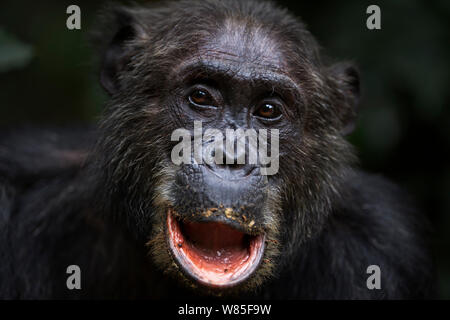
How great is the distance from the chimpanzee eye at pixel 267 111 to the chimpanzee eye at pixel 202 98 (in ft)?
1.23

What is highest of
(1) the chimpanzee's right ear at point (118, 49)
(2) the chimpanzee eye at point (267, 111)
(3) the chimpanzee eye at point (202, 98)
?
(1) the chimpanzee's right ear at point (118, 49)

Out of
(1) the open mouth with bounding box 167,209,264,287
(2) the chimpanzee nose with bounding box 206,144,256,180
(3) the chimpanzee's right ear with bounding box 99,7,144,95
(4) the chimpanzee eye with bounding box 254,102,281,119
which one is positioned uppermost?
(3) the chimpanzee's right ear with bounding box 99,7,144,95

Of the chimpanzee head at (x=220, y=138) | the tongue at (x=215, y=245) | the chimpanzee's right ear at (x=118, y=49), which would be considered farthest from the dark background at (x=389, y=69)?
the tongue at (x=215, y=245)

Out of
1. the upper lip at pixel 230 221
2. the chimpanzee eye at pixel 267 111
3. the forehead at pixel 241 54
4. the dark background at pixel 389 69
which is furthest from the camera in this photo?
the dark background at pixel 389 69

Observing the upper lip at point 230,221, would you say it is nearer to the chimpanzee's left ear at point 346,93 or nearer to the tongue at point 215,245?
the tongue at point 215,245

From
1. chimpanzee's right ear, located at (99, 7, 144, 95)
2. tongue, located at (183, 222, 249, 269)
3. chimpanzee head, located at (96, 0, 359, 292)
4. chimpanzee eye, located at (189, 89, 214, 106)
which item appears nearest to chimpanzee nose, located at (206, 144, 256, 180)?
chimpanzee head, located at (96, 0, 359, 292)

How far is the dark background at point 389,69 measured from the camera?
7309 millimetres

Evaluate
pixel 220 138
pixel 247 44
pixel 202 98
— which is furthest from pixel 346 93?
pixel 220 138

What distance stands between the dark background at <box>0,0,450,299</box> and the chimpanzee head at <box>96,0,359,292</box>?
1.24m

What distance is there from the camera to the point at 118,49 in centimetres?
525

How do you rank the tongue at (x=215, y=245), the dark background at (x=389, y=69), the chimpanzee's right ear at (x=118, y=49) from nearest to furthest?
the tongue at (x=215, y=245) → the chimpanzee's right ear at (x=118, y=49) → the dark background at (x=389, y=69)

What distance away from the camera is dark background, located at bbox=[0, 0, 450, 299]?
731cm

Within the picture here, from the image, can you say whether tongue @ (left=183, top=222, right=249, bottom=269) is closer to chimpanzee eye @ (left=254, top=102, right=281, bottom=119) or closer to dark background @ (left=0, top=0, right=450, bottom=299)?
chimpanzee eye @ (left=254, top=102, right=281, bottom=119)

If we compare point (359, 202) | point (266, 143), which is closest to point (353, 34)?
point (359, 202)
